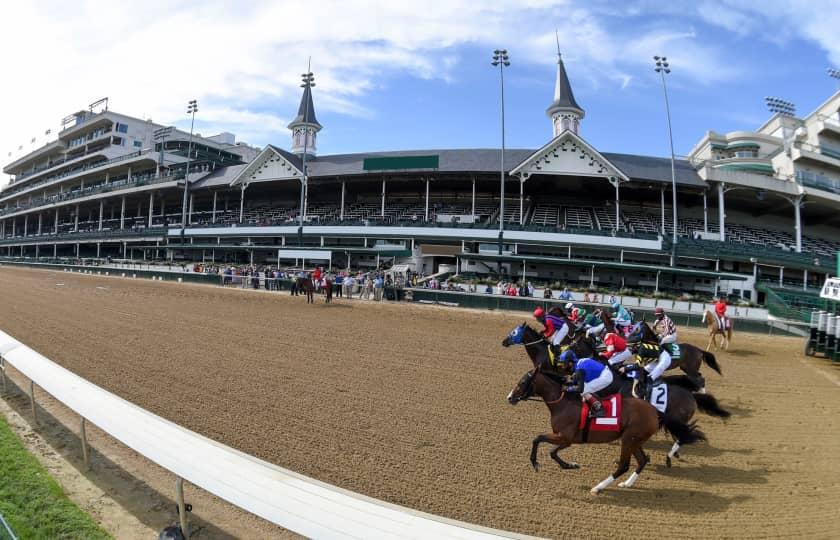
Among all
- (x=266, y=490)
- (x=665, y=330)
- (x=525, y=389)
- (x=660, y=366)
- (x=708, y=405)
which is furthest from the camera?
(x=665, y=330)

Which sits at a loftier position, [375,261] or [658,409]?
[375,261]

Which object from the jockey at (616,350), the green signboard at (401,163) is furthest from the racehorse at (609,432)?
the green signboard at (401,163)

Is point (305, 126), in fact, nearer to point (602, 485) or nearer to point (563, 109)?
point (563, 109)

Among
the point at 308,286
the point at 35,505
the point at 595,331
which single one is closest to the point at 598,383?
the point at 595,331

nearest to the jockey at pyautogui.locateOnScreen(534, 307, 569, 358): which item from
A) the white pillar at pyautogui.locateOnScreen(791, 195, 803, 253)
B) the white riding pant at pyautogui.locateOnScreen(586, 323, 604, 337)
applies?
the white riding pant at pyautogui.locateOnScreen(586, 323, 604, 337)

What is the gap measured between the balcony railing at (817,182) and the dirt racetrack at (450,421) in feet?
72.2

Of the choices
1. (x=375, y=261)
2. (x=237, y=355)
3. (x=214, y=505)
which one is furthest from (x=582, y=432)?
(x=375, y=261)

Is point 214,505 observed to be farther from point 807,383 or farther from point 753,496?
point 807,383

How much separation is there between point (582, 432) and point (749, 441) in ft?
11.1

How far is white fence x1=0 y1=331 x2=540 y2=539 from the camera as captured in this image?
2.92 m

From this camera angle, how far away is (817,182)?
28.4m

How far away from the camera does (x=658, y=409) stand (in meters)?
5.29

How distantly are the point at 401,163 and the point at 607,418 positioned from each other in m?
28.9

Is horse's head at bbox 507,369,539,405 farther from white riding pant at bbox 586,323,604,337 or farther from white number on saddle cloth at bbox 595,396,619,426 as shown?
white riding pant at bbox 586,323,604,337
